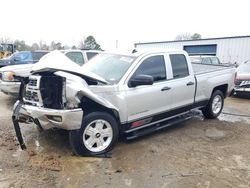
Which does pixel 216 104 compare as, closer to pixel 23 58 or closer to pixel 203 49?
pixel 23 58

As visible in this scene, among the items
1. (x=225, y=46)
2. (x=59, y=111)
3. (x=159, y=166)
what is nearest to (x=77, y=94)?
(x=59, y=111)

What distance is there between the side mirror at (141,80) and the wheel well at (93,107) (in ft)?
1.93

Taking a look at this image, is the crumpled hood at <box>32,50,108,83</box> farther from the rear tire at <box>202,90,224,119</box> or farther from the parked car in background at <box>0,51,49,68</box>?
the parked car in background at <box>0,51,49,68</box>

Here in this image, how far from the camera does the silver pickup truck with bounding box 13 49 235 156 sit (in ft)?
14.6

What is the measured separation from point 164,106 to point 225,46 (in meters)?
28.2

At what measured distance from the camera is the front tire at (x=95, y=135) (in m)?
4.59

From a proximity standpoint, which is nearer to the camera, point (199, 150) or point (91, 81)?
point (91, 81)

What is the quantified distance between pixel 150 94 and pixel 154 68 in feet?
1.89

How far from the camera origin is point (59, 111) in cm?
434

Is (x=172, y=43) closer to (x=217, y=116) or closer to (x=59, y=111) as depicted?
(x=217, y=116)

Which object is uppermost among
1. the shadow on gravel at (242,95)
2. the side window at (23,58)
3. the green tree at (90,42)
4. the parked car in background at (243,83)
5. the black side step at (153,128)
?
the green tree at (90,42)

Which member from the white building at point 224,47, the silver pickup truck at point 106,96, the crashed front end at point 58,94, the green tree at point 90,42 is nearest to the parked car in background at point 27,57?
the silver pickup truck at point 106,96

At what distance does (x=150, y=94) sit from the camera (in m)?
5.41

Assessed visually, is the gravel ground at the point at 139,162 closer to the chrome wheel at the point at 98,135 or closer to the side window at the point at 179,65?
the chrome wheel at the point at 98,135
